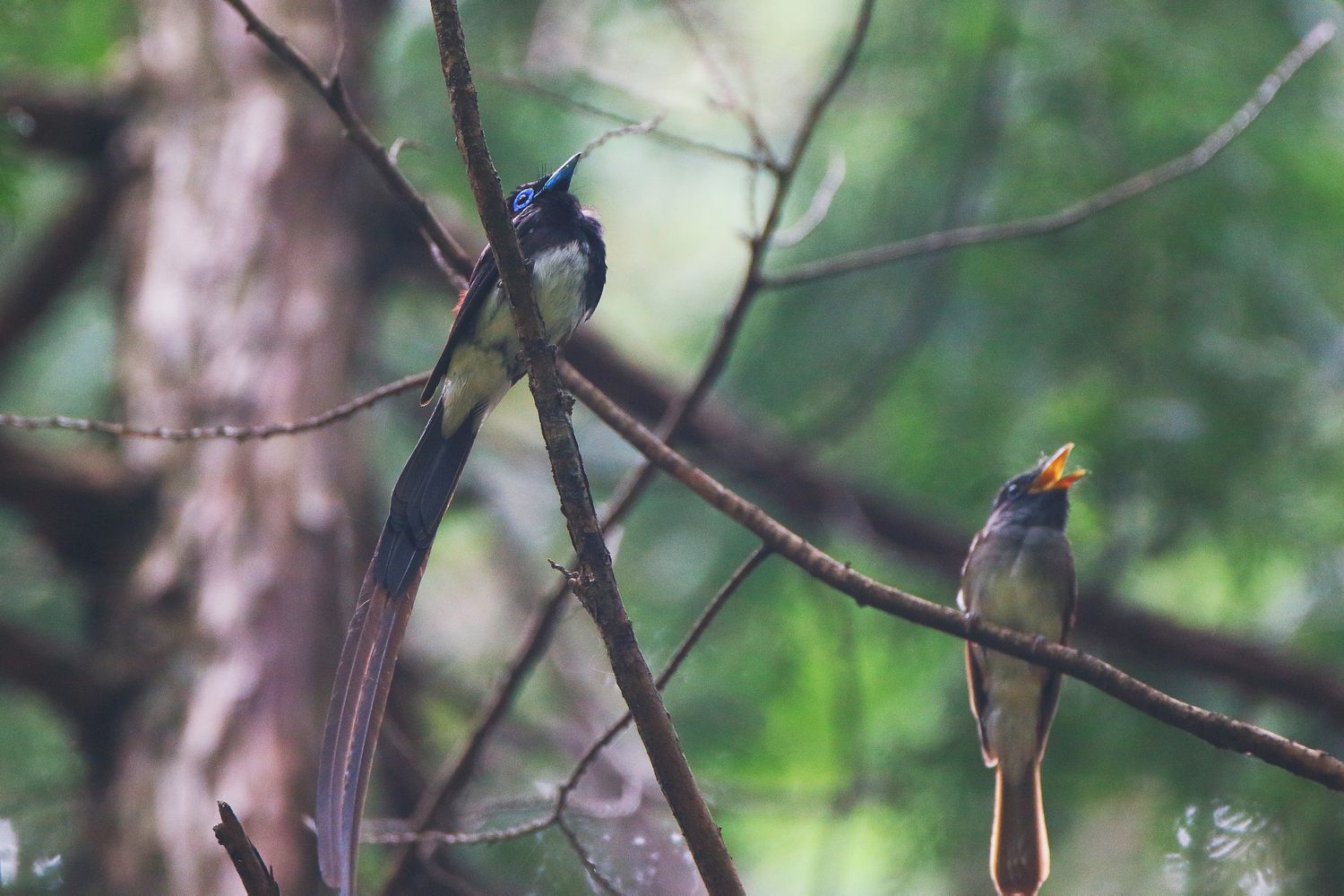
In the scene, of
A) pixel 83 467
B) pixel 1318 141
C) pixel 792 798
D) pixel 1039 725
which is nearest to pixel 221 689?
pixel 83 467

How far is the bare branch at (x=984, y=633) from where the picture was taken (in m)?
1.96

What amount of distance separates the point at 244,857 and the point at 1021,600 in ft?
8.75

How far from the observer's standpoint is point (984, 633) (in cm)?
219

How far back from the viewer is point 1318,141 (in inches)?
182

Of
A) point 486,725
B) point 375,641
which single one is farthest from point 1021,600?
point 375,641

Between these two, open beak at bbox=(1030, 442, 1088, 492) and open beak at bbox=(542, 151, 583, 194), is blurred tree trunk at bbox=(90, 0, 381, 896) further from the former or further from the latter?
open beak at bbox=(1030, 442, 1088, 492)

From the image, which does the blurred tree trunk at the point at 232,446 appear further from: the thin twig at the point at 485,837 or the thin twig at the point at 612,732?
the thin twig at the point at 612,732

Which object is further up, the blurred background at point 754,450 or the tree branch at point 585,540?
the blurred background at point 754,450

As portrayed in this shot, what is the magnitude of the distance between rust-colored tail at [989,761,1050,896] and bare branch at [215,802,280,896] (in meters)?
1.72

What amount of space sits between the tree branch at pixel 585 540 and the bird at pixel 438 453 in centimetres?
15

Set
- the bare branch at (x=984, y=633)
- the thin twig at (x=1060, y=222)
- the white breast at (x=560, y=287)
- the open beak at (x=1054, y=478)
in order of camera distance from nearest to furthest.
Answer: the bare branch at (x=984, y=633), the white breast at (x=560, y=287), the thin twig at (x=1060, y=222), the open beak at (x=1054, y=478)

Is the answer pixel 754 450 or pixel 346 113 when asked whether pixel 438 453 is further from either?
pixel 754 450

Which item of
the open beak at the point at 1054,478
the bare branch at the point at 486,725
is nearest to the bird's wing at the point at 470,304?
the bare branch at the point at 486,725

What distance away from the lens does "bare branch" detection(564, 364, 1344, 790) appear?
6.43 ft
